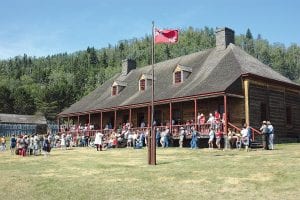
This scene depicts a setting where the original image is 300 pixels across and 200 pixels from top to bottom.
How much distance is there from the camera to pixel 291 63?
17500 cm

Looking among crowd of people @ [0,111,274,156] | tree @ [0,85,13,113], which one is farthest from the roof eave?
tree @ [0,85,13,113]

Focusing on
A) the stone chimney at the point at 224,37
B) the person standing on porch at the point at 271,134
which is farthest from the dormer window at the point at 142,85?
the person standing on porch at the point at 271,134

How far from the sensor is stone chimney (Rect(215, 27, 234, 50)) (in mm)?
34812

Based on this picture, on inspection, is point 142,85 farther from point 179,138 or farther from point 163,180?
point 163,180

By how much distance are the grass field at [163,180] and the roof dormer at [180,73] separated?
1592cm

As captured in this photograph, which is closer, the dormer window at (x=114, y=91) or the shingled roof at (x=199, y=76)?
the shingled roof at (x=199, y=76)

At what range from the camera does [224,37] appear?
3481 centimetres

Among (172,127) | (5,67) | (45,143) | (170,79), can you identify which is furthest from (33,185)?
(5,67)

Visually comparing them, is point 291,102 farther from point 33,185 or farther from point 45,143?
point 33,185

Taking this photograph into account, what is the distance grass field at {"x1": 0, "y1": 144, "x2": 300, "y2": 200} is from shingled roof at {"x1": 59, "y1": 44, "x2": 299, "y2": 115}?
1137cm

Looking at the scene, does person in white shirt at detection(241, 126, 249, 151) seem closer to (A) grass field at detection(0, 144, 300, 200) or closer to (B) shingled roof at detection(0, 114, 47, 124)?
(A) grass field at detection(0, 144, 300, 200)

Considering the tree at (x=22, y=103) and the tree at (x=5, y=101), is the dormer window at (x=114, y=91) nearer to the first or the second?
the tree at (x=22, y=103)

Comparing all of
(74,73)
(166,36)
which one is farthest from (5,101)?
(166,36)

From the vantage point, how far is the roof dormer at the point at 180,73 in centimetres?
3472
